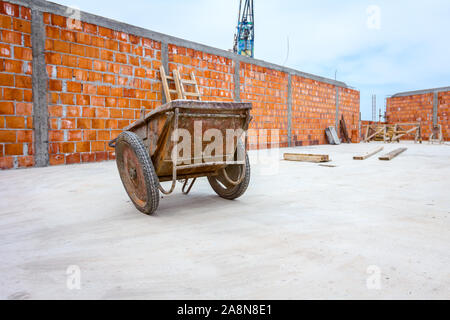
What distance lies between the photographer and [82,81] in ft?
19.7

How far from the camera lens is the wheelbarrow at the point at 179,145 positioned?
228 cm

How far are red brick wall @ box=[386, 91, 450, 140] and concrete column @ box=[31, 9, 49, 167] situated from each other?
21366 mm

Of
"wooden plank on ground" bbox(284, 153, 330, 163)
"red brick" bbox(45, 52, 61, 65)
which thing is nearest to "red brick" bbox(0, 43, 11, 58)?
"red brick" bbox(45, 52, 61, 65)

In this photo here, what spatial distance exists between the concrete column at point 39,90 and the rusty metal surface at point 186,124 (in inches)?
149

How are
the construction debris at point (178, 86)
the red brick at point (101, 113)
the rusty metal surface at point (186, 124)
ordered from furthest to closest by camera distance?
the construction debris at point (178, 86)
the red brick at point (101, 113)
the rusty metal surface at point (186, 124)

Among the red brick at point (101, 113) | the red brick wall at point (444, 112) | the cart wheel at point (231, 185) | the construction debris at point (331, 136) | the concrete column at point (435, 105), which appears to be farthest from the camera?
the concrete column at point (435, 105)

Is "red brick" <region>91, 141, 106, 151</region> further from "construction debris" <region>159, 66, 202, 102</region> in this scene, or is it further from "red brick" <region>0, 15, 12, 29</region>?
"red brick" <region>0, 15, 12, 29</region>

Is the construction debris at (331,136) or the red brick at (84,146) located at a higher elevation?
the construction debris at (331,136)

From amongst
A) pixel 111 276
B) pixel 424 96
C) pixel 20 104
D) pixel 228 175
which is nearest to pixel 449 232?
pixel 228 175

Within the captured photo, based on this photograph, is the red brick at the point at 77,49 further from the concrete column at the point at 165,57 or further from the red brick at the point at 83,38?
the concrete column at the point at 165,57

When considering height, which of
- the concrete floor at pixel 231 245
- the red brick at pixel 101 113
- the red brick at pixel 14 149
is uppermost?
the red brick at pixel 101 113

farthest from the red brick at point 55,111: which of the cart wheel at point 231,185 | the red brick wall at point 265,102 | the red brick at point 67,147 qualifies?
the red brick wall at point 265,102

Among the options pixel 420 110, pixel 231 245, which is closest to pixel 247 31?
pixel 420 110

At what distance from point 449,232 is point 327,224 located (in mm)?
807
